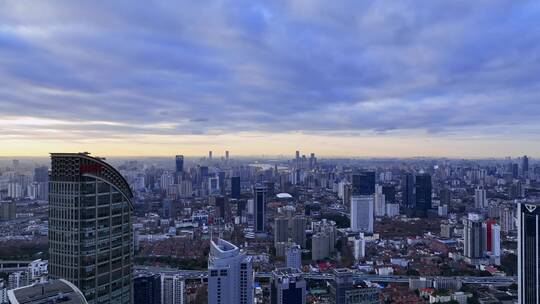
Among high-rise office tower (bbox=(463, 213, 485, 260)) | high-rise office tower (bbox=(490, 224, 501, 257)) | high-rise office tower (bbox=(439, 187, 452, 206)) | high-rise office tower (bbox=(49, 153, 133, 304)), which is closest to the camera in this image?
high-rise office tower (bbox=(49, 153, 133, 304))

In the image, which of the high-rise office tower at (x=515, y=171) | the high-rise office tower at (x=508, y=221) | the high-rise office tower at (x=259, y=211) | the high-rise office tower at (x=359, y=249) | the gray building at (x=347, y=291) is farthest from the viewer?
the high-rise office tower at (x=515, y=171)

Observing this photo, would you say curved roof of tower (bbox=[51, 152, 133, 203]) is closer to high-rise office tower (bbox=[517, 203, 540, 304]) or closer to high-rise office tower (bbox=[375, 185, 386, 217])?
high-rise office tower (bbox=[517, 203, 540, 304])

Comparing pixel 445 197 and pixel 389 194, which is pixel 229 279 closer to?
pixel 389 194

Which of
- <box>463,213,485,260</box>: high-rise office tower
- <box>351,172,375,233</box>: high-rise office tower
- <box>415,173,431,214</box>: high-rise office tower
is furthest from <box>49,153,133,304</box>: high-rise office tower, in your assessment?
<box>415,173,431,214</box>: high-rise office tower

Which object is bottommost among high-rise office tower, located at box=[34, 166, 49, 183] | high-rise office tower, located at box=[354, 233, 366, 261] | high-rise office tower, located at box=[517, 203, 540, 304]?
high-rise office tower, located at box=[354, 233, 366, 261]

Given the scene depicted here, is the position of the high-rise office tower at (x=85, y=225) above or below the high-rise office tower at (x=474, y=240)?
above

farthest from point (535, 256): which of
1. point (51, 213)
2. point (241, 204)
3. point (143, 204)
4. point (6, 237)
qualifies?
point (143, 204)

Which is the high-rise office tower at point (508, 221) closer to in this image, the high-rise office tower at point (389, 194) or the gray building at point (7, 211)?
the high-rise office tower at point (389, 194)

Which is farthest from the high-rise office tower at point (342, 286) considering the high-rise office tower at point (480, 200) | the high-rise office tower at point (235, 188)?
the high-rise office tower at point (235, 188)
